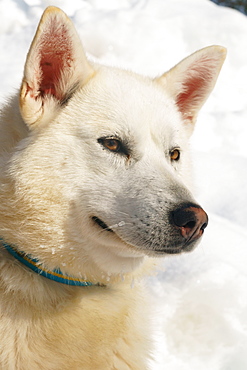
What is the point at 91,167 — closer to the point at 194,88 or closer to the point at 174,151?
the point at 174,151

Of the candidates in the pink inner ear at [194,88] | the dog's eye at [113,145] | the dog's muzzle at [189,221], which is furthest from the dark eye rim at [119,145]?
the pink inner ear at [194,88]

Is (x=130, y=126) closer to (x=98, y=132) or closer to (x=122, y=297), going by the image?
(x=98, y=132)

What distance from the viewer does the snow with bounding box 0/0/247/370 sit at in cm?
387

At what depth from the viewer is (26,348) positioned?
246 cm

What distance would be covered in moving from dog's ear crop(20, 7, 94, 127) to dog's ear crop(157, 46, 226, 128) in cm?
61

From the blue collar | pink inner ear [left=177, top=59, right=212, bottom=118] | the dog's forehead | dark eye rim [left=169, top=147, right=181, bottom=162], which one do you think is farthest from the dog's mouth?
pink inner ear [left=177, top=59, right=212, bottom=118]

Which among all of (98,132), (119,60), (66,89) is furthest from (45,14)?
(119,60)

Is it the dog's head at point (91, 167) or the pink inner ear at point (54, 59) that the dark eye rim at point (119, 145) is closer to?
the dog's head at point (91, 167)

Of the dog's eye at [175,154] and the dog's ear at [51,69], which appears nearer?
the dog's ear at [51,69]

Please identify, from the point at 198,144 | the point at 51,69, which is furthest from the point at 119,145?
the point at 198,144

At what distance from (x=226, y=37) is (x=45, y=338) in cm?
595

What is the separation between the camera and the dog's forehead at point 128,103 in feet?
8.67

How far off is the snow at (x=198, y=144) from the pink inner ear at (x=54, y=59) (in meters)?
0.70

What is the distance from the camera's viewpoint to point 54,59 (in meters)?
2.62
